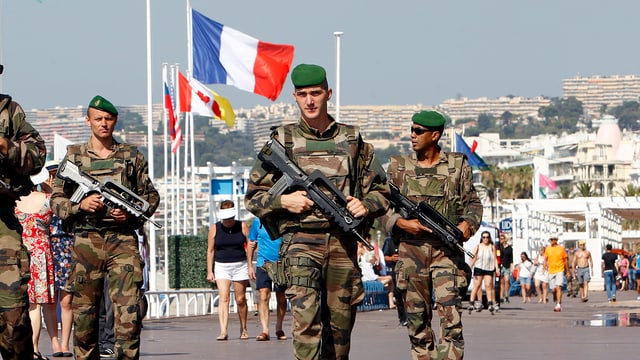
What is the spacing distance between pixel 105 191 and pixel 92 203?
16 centimetres

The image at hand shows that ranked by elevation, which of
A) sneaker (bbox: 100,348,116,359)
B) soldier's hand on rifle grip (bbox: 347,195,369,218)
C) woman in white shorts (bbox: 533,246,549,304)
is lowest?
woman in white shorts (bbox: 533,246,549,304)

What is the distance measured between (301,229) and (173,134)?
41.7 m

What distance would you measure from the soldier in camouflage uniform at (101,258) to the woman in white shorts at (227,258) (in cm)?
769

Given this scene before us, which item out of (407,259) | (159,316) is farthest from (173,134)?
(407,259)

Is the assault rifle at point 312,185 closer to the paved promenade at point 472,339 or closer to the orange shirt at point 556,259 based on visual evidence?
the paved promenade at point 472,339

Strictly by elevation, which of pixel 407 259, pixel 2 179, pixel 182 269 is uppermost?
pixel 2 179

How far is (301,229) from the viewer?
933 cm

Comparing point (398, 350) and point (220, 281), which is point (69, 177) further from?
point (220, 281)

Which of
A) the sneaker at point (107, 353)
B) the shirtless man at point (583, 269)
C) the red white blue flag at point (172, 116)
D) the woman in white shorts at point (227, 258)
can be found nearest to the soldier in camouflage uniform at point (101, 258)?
the sneaker at point (107, 353)

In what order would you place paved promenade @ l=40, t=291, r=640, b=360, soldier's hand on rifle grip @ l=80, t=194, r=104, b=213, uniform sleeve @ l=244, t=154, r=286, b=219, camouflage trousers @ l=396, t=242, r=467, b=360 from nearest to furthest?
uniform sleeve @ l=244, t=154, r=286, b=219
soldier's hand on rifle grip @ l=80, t=194, r=104, b=213
camouflage trousers @ l=396, t=242, r=467, b=360
paved promenade @ l=40, t=291, r=640, b=360

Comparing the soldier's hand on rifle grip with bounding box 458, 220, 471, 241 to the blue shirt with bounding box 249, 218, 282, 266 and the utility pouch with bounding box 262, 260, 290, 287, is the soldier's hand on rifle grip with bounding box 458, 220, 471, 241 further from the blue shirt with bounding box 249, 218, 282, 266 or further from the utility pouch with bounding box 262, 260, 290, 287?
the blue shirt with bounding box 249, 218, 282, 266

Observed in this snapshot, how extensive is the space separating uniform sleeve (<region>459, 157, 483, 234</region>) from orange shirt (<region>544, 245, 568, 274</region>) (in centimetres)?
2213

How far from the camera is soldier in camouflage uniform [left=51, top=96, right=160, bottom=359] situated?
10.9 metres

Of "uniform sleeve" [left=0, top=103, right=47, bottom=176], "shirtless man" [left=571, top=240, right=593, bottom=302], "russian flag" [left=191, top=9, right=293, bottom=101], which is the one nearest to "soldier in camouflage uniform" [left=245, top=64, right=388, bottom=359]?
"uniform sleeve" [left=0, top=103, right=47, bottom=176]
